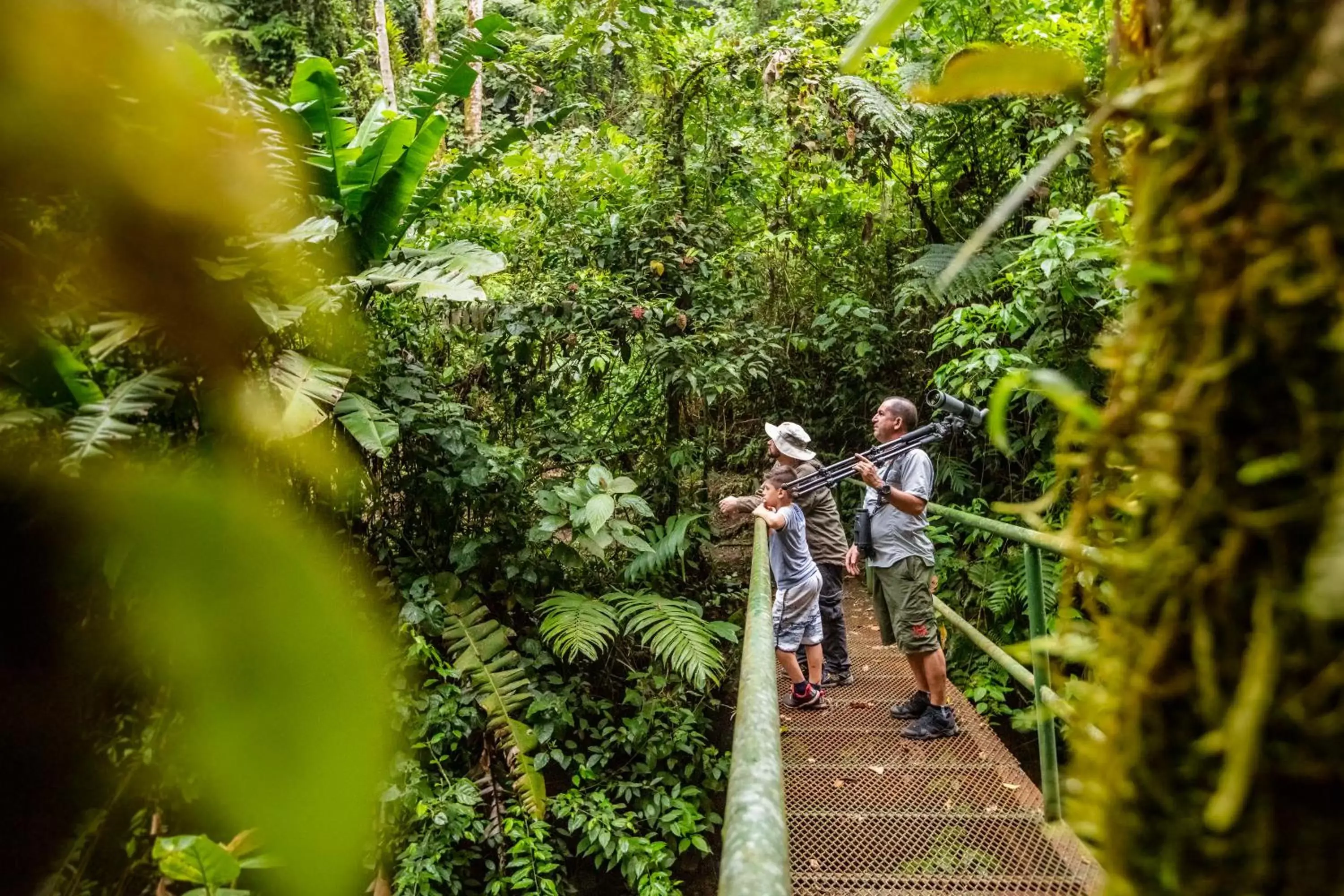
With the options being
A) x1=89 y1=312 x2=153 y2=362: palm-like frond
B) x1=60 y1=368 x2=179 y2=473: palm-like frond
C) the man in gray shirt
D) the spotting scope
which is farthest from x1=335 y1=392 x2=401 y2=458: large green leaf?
the man in gray shirt

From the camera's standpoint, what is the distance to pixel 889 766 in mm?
2744

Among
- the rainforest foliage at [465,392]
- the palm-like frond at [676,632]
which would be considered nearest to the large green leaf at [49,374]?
the rainforest foliage at [465,392]

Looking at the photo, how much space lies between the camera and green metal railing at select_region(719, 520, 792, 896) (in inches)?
27.7

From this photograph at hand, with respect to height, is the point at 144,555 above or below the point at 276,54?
below

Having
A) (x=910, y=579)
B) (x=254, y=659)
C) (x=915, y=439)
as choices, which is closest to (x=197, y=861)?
(x=254, y=659)

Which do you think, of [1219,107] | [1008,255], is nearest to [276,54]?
[1008,255]

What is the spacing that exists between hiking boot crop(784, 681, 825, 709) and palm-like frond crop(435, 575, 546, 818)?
3.97ft

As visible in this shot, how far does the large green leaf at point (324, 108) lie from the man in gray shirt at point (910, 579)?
2.87 metres

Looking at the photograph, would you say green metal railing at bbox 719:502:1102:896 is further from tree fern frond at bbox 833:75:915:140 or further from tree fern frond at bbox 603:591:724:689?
tree fern frond at bbox 833:75:915:140

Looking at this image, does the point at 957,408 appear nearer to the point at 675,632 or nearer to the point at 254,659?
the point at 675,632

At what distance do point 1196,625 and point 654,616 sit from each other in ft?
12.8

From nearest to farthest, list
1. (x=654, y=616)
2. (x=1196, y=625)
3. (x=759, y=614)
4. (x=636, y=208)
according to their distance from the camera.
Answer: (x=1196, y=625), (x=759, y=614), (x=654, y=616), (x=636, y=208)

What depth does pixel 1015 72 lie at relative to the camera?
Answer: 52 cm

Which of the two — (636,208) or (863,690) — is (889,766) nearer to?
(863,690)
